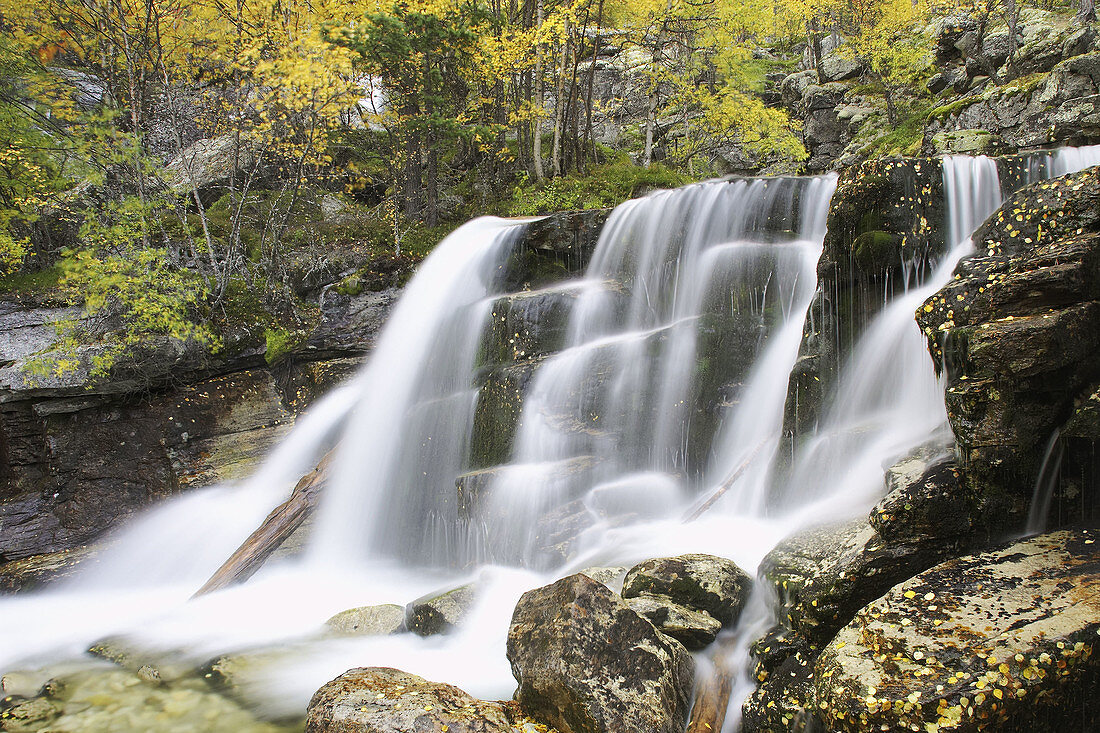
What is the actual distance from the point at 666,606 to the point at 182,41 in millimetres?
15894

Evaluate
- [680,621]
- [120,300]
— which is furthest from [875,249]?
[120,300]

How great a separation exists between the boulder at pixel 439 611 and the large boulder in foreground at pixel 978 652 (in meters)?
3.29

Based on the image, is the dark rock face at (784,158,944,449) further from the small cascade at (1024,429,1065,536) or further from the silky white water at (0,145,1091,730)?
the small cascade at (1024,429,1065,536)

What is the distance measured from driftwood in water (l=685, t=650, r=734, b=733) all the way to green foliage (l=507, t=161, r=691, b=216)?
10798mm

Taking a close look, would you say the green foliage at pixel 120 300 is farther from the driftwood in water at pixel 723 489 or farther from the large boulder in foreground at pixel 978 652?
the large boulder in foreground at pixel 978 652

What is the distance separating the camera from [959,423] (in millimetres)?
3473

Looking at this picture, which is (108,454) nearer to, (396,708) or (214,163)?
(214,163)

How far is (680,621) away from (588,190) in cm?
1136

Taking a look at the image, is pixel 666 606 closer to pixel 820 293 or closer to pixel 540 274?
pixel 820 293

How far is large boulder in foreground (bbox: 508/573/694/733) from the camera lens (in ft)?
11.0

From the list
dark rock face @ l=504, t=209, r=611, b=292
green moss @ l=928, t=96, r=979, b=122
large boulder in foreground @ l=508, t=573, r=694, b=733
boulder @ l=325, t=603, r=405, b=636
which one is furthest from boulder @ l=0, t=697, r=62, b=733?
green moss @ l=928, t=96, r=979, b=122

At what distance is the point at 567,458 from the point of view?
709 cm

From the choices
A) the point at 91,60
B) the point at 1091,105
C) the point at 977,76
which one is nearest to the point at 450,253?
the point at 91,60

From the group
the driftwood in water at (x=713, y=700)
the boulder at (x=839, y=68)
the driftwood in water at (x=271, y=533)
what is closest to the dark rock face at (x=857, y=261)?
the driftwood in water at (x=713, y=700)
